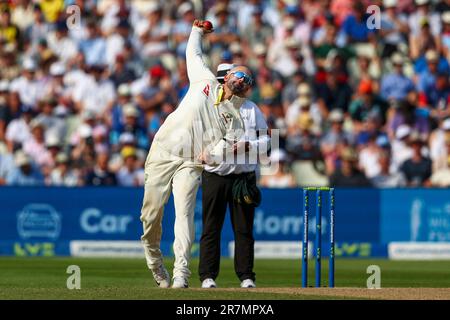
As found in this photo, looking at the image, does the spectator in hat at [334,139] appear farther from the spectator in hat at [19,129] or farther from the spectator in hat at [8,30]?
the spectator in hat at [8,30]

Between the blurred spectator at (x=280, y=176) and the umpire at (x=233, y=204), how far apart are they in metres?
9.30

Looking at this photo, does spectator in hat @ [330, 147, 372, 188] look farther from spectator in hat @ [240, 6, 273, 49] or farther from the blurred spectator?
spectator in hat @ [240, 6, 273, 49]

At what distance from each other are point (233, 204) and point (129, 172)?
30.7 feet

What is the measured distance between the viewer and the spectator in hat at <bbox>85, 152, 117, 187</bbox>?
2131 cm

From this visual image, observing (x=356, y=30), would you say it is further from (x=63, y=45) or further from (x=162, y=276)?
(x=162, y=276)

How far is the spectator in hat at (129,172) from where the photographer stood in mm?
21469

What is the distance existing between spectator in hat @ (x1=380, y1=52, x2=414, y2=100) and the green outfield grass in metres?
4.52

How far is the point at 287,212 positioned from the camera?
20641 mm

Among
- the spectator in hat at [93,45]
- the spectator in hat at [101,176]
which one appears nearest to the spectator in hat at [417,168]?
the spectator in hat at [101,176]

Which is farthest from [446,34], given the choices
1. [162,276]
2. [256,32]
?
[162,276]

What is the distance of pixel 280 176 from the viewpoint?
2181 centimetres
